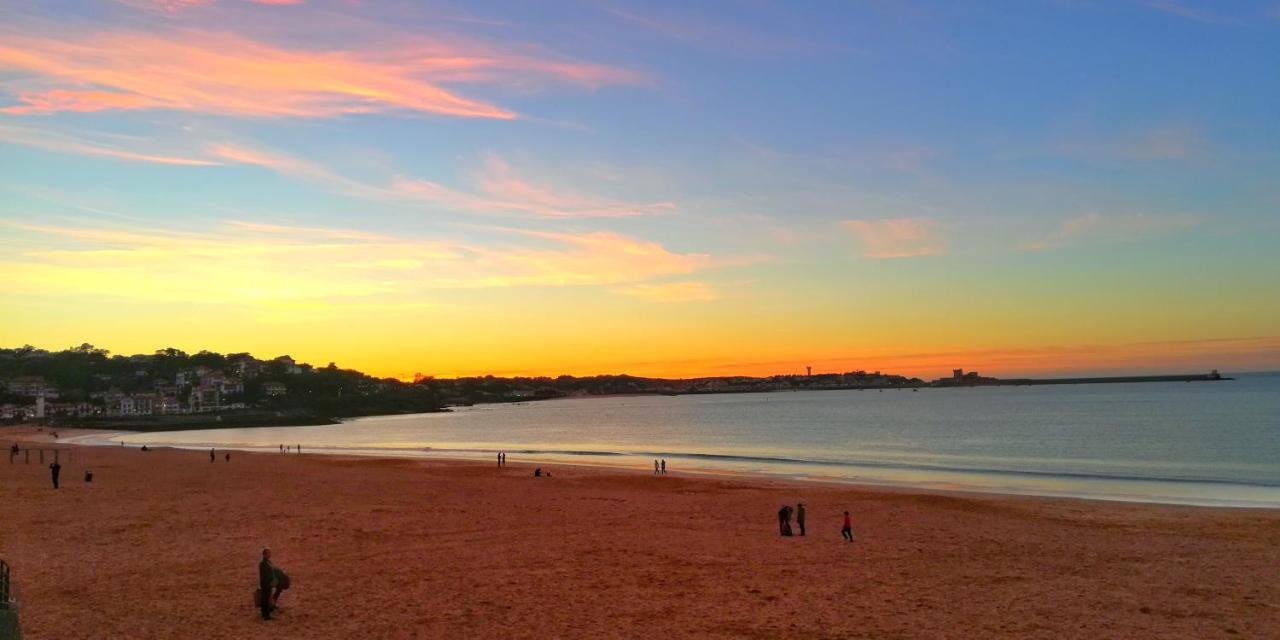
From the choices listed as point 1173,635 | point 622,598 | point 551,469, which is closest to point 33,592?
point 622,598

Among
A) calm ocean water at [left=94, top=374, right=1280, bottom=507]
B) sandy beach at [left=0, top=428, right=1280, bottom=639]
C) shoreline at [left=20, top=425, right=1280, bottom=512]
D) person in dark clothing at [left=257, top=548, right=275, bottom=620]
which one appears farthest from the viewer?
calm ocean water at [left=94, top=374, right=1280, bottom=507]

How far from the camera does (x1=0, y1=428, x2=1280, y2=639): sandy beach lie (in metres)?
13.8

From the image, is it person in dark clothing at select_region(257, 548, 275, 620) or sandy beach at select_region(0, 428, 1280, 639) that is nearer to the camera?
person in dark clothing at select_region(257, 548, 275, 620)

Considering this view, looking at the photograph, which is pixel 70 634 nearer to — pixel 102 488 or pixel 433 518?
pixel 433 518

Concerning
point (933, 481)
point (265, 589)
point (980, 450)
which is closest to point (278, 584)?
point (265, 589)

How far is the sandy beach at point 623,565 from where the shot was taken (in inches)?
543

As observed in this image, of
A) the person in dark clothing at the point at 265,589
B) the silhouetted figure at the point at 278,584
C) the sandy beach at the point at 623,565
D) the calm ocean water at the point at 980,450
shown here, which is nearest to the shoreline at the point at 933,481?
the calm ocean water at the point at 980,450

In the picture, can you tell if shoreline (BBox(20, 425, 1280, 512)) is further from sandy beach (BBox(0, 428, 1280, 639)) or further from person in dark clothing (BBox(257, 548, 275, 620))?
person in dark clothing (BBox(257, 548, 275, 620))

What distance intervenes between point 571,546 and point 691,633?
8415mm

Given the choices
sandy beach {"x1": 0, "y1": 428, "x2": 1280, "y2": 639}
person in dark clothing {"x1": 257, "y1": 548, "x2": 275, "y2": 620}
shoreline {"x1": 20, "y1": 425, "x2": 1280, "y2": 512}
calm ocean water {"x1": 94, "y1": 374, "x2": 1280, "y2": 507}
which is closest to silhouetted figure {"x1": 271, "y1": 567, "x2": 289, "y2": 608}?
person in dark clothing {"x1": 257, "y1": 548, "x2": 275, "y2": 620}

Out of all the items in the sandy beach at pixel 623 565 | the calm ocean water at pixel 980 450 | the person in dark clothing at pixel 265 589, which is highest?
the person in dark clothing at pixel 265 589

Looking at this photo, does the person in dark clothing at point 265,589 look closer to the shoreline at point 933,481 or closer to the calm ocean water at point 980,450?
the shoreline at point 933,481

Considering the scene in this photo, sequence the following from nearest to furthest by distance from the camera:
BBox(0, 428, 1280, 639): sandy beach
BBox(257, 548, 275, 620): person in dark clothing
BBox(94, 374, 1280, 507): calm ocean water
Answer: BBox(257, 548, 275, 620): person in dark clothing → BBox(0, 428, 1280, 639): sandy beach → BBox(94, 374, 1280, 507): calm ocean water

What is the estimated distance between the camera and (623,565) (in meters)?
18.8
